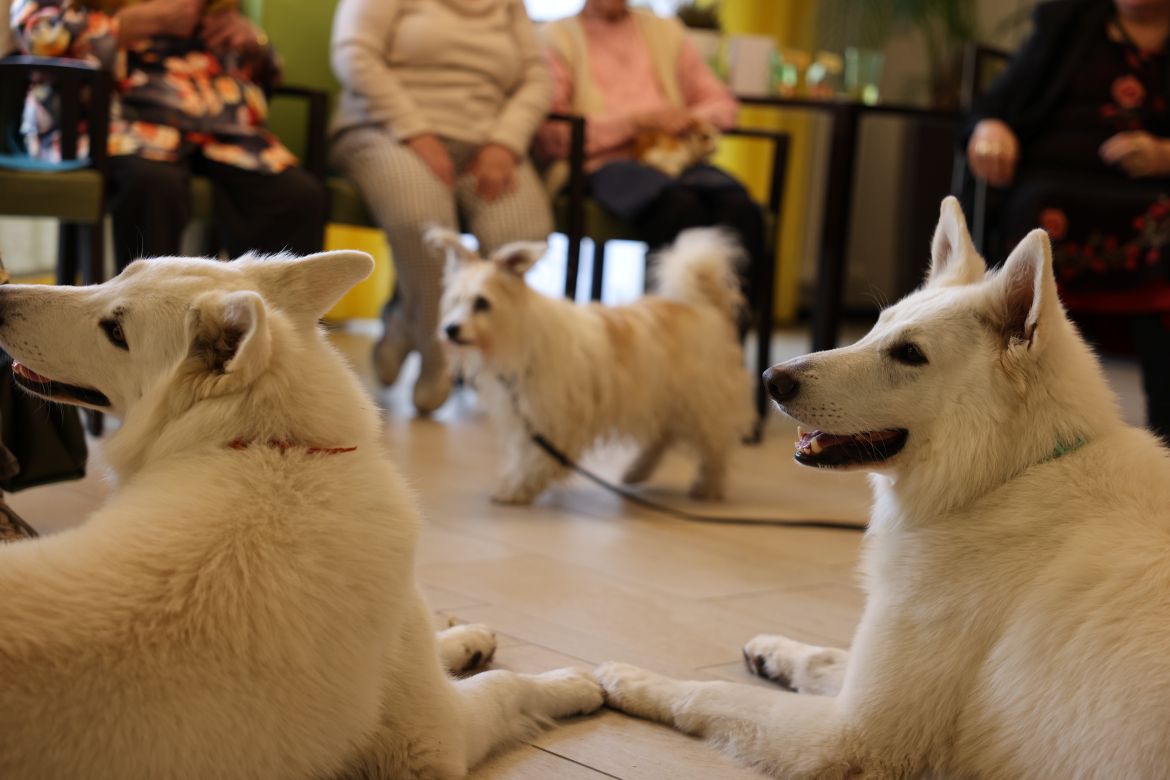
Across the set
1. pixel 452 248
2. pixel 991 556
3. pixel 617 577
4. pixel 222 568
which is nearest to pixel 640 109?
pixel 452 248

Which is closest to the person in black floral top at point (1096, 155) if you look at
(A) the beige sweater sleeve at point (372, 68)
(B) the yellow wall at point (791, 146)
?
(A) the beige sweater sleeve at point (372, 68)

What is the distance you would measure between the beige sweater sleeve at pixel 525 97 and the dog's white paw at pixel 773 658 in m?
2.58

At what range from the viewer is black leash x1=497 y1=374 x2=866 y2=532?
10.4 ft

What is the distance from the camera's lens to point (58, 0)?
342 cm

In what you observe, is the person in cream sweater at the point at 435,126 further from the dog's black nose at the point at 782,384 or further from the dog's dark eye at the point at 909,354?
the dog's dark eye at the point at 909,354

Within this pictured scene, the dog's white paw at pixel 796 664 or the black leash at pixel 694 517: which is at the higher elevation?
the dog's white paw at pixel 796 664

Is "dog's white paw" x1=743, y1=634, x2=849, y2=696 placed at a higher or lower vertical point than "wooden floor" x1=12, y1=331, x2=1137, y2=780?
higher

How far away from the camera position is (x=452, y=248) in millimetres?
3725

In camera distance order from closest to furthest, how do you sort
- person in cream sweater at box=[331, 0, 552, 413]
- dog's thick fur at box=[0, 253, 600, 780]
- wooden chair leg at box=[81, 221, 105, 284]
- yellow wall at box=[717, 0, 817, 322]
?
dog's thick fur at box=[0, 253, 600, 780]
wooden chair leg at box=[81, 221, 105, 284]
person in cream sweater at box=[331, 0, 552, 413]
yellow wall at box=[717, 0, 817, 322]

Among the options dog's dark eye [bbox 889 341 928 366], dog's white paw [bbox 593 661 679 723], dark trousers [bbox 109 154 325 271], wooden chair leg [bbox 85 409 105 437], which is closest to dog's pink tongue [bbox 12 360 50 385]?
dog's white paw [bbox 593 661 679 723]

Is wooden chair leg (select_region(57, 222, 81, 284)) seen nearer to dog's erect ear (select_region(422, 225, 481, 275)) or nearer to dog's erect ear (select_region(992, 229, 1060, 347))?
dog's erect ear (select_region(422, 225, 481, 275))

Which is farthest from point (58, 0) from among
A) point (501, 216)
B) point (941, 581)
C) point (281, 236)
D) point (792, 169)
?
point (792, 169)

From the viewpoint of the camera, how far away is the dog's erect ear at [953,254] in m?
1.66

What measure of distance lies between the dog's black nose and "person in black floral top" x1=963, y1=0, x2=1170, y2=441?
242 centimetres
